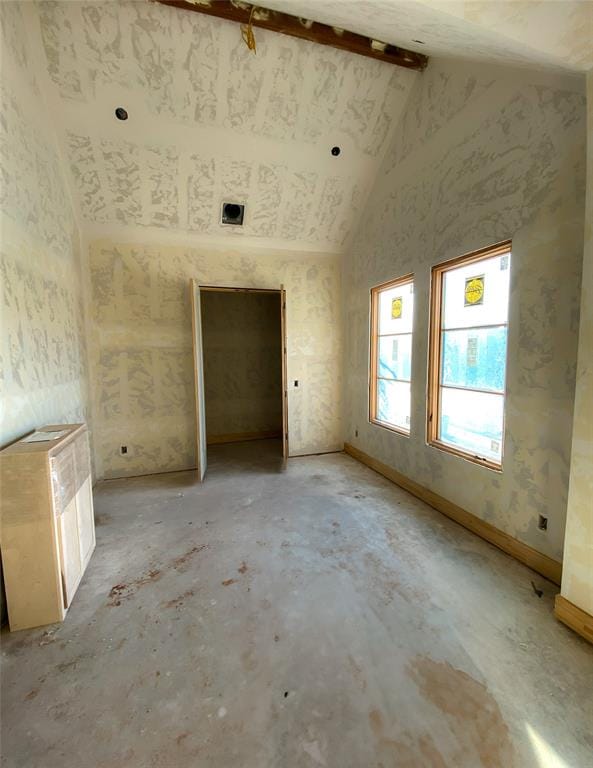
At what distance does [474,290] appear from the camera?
272 cm

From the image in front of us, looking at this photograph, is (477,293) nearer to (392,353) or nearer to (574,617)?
(392,353)

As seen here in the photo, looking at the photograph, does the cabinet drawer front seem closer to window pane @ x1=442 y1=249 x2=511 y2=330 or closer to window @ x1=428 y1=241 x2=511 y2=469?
window @ x1=428 y1=241 x2=511 y2=469

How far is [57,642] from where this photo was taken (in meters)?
1.74

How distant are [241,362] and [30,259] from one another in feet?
11.9

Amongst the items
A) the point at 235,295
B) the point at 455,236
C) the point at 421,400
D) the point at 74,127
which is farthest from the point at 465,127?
the point at 235,295

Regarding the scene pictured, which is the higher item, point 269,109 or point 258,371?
point 269,109

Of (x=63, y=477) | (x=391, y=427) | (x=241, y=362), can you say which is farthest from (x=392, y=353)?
(x=63, y=477)

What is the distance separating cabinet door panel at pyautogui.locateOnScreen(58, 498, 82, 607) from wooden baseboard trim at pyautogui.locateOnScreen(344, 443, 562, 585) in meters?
2.95

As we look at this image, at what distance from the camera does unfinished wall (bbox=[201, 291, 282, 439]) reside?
18.6 ft

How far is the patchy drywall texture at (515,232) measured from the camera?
2.01 metres

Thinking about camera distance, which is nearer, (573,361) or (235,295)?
(573,361)

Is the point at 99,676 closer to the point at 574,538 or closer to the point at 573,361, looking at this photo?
→ the point at 574,538

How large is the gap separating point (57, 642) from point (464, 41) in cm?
404

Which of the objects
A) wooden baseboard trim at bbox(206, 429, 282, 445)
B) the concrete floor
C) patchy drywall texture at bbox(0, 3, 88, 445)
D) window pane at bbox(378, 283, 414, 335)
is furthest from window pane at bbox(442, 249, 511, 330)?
wooden baseboard trim at bbox(206, 429, 282, 445)
